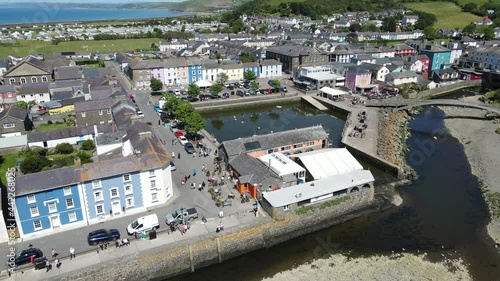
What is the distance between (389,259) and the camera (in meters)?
23.9

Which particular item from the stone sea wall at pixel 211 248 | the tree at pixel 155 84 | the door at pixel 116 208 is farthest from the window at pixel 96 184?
the tree at pixel 155 84

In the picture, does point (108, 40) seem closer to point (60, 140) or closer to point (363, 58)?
point (363, 58)

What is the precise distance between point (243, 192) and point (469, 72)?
225 feet

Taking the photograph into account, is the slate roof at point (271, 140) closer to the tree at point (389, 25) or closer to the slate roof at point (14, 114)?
the slate roof at point (14, 114)

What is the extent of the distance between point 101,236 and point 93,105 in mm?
25501

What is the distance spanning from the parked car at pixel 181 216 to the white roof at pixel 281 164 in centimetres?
787

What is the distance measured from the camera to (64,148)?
37.7 meters

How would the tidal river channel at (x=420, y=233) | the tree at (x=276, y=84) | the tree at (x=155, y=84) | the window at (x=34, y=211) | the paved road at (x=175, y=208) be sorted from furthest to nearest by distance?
the tree at (x=276, y=84) < the tree at (x=155, y=84) < the tidal river channel at (x=420, y=233) < the window at (x=34, y=211) < the paved road at (x=175, y=208)

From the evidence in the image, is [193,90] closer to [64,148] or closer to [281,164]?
[64,148]

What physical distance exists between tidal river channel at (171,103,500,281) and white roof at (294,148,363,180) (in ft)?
15.0

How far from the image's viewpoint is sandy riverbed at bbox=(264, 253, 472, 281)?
22172 millimetres

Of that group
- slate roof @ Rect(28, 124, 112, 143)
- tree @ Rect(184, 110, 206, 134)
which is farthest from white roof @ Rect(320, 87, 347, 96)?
slate roof @ Rect(28, 124, 112, 143)

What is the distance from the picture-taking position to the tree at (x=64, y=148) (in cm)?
3762

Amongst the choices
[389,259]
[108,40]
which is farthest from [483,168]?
[108,40]
